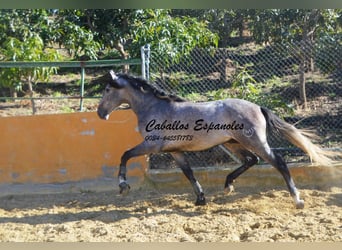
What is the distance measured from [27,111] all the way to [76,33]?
2290mm

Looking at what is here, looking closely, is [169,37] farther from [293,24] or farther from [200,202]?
[293,24]

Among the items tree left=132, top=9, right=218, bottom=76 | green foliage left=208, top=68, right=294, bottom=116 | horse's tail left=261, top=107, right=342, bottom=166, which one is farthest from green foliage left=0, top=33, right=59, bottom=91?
horse's tail left=261, top=107, right=342, bottom=166

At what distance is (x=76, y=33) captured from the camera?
26.2 feet

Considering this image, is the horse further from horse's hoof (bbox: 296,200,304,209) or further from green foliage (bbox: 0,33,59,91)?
green foliage (bbox: 0,33,59,91)

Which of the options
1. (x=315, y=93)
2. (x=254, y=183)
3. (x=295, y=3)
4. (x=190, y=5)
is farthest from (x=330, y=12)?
(x=254, y=183)

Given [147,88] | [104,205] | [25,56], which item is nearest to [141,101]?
[147,88]

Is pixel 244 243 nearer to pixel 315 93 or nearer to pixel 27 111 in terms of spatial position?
pixel 315 93

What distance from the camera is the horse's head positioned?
5562 millimetres

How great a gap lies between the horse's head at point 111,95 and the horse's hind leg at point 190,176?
3.17 feet

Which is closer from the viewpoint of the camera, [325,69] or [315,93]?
[325,69]

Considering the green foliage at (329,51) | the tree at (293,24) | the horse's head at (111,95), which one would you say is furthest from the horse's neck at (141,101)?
the tree at (293,24)

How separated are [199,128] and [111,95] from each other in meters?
1.20

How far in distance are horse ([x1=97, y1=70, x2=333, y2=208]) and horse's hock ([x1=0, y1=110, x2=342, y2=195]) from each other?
2.10ft

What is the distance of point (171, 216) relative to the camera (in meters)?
4.98
